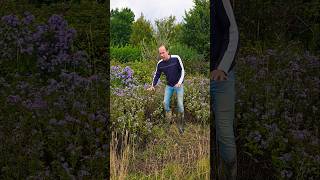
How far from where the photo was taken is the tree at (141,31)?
18.3ft

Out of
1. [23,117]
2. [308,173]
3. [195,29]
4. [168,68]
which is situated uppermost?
[195,29]

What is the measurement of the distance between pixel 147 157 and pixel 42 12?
2.20 m

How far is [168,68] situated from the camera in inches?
208

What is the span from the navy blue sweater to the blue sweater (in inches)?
20.9

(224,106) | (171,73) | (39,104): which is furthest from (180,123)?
(39,104)

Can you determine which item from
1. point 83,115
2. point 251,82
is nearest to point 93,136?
point 83,115

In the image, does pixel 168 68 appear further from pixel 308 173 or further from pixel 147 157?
pixel 308 173

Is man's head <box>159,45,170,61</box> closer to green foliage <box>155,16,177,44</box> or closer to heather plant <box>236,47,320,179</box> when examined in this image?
green foliage <box>155,16,177,44</box>

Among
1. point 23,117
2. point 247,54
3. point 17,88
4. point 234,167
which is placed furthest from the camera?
point 247,54

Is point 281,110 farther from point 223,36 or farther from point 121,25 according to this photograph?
point 121,25

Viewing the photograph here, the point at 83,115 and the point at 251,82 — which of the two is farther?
the point at 251,82

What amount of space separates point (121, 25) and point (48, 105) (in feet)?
→ 3.30

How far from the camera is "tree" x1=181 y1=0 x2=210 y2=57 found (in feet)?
18.1

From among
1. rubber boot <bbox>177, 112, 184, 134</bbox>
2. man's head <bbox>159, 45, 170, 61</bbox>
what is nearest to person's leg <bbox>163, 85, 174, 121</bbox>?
rubber boot <bbox>177, 112, 184, 134</bbox>
